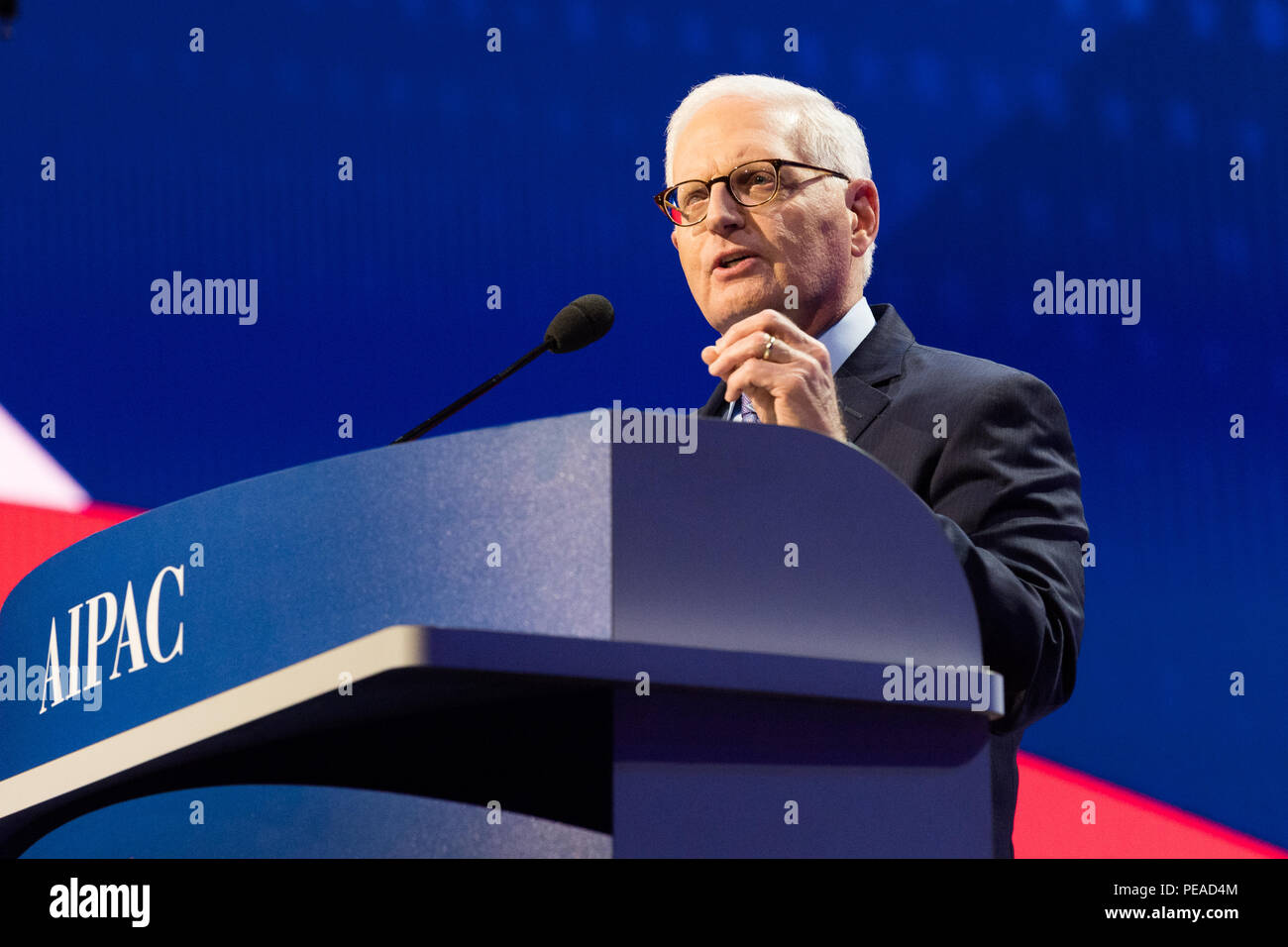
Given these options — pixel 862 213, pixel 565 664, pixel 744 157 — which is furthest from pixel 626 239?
pixel 565 664

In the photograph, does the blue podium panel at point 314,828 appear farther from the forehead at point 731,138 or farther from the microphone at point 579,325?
the forehead at point 731,138

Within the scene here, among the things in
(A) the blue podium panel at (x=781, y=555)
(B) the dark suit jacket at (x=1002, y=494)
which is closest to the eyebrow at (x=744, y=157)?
(B) the dark suit jacket at (x=1002, y=494)

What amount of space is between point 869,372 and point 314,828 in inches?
38.6

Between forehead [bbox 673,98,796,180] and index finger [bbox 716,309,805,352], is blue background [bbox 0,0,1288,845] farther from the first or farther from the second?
index finger [bbox 716,309,805,352]

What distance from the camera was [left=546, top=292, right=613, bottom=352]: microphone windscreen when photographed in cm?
167

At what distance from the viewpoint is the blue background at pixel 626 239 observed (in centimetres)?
283

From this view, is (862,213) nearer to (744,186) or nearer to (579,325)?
(744,186)

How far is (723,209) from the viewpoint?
1.80 meters

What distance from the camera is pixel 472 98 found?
3.05 metres

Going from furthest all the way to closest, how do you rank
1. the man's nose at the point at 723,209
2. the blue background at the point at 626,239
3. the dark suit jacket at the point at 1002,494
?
the blue background at the point at 626,239
the man's nose at the point at 723,209
the dark suit jacket at the point at 1002,494

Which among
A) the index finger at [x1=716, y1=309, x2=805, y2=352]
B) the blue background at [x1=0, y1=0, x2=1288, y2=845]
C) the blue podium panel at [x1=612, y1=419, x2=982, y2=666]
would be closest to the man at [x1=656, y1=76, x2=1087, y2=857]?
the index finger at [x1=716, y1=309, x2=805, y2=352]

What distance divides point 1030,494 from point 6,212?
2.32m
